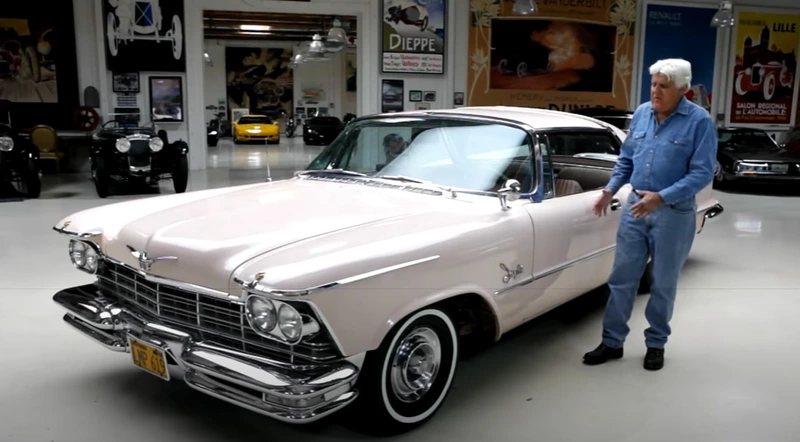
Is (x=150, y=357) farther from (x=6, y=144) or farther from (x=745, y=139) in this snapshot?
(x=745, y=139)

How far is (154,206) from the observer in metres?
3.33

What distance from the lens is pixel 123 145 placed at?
31.2 feet

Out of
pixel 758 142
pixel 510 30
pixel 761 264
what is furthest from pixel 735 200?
pixel 510 30

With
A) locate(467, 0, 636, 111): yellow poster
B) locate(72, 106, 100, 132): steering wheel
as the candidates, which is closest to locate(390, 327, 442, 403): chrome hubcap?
locate(72, 106, 100, 132): steering wheel

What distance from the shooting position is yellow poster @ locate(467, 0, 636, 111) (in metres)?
14.7

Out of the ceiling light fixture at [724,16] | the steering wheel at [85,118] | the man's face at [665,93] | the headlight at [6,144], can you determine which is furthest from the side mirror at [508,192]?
the ceiling light fixture at [724,16]

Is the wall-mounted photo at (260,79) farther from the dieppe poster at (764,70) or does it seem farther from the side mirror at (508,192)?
the side mirror at (508,192)

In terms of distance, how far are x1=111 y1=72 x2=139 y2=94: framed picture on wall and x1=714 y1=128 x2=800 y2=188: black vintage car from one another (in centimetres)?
1122

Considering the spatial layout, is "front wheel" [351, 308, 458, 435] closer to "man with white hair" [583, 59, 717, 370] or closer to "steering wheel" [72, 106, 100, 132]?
"man with white hair" [583, 59, 717, 370]

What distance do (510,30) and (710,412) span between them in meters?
12.9

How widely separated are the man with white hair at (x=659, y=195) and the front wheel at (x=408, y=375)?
1.11 metres

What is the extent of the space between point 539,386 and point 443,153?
4.30 ft

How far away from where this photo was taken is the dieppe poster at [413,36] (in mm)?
A: 14164

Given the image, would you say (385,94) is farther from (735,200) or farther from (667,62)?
(667,62)
